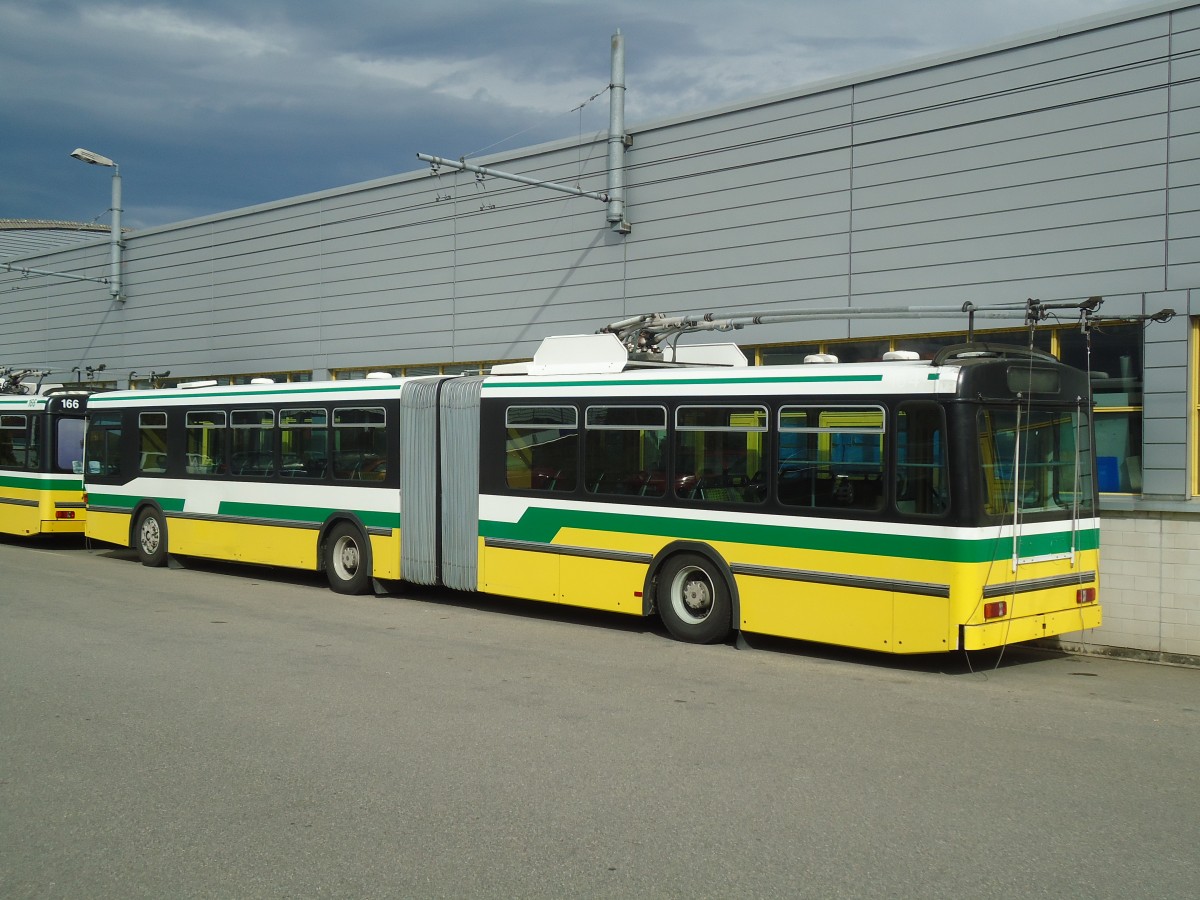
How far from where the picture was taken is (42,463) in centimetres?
2019

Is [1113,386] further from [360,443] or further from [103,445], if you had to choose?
[103,445]

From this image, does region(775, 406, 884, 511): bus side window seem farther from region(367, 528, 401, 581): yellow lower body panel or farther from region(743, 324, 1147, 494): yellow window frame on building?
region(367, 528, 401, 581): yellow lower body panel

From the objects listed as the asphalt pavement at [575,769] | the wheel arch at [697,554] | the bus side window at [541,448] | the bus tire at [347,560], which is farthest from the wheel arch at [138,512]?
the wheel arch at [697,554]

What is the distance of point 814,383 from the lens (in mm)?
10414

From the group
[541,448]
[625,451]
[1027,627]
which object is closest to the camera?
[1027,627]

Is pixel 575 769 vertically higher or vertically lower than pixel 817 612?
lower

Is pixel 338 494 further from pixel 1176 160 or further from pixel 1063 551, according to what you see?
pixel 1176 160

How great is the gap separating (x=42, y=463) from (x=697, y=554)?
558 inches

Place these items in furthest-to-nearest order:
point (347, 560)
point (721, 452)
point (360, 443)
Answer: point (347, 560), point (360, 443), point (721, 452)

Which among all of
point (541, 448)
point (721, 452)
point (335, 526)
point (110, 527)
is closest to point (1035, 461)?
point (721, 452)

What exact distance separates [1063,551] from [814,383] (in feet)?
8.87

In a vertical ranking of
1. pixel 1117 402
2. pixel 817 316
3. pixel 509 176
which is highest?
pixel 509 176

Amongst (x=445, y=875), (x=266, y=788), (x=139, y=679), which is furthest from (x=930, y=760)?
(x=139, y=679)

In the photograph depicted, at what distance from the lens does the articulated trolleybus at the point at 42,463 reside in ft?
66.2
